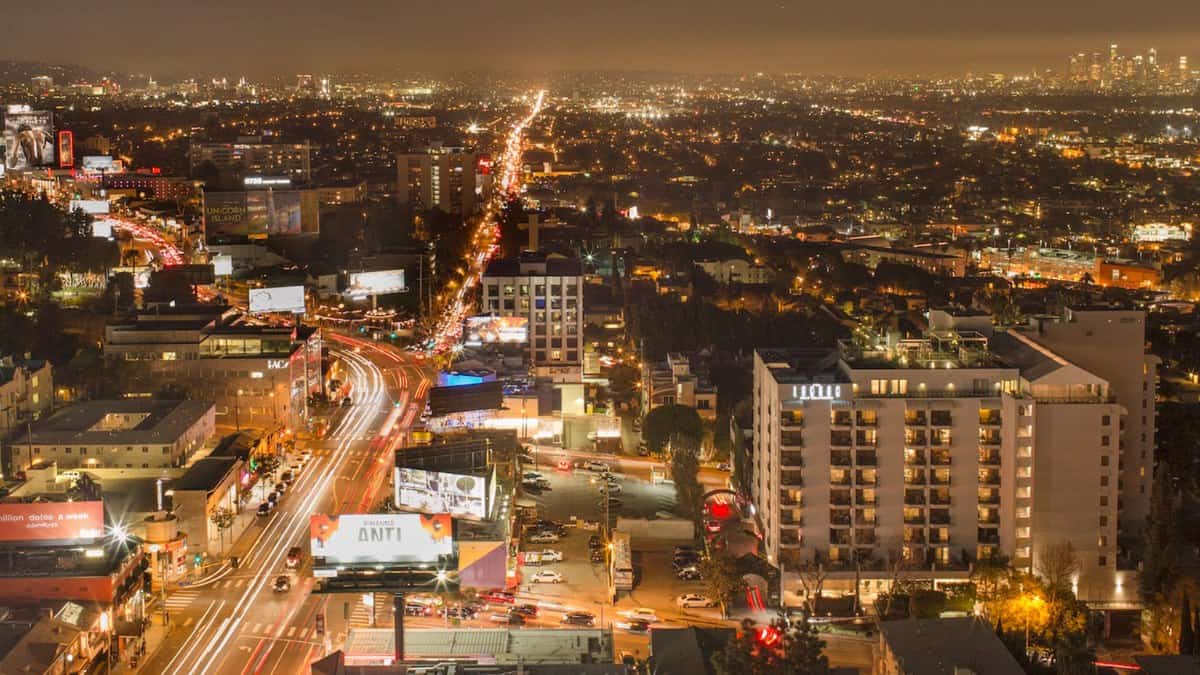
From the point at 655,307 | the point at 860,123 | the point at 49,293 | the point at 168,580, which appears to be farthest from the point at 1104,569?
the point at 860,123

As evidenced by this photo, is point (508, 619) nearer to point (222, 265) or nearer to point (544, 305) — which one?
point (544, 305)

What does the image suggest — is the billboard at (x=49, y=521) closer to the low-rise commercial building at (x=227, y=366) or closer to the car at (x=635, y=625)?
the car at (x=635, y=625)

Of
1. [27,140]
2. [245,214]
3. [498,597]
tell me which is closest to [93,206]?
[245,214]

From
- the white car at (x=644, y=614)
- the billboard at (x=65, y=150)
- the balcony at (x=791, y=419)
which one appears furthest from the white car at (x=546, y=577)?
the billboard at (x=65, y=150)

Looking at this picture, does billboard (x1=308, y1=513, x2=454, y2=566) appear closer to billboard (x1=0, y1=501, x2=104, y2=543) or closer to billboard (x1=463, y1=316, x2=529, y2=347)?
billboard (x1=0, y1=501, x2=104, y2=543)

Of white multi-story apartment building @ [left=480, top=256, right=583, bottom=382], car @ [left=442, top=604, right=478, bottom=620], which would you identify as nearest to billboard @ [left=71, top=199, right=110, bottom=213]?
white multi-story apartment building @ [left=480, top=256, right=583, bottom=382]

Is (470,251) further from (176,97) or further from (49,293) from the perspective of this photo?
(176,97)

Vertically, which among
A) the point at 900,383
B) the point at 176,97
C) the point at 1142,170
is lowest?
the point at 900,383
